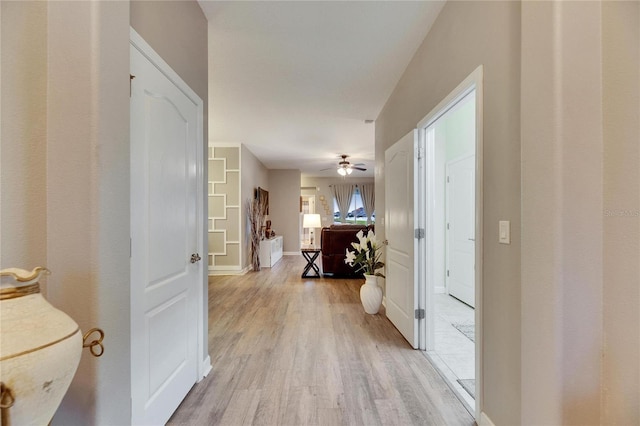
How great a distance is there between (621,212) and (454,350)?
2.01 metres

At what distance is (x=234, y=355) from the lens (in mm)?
2459

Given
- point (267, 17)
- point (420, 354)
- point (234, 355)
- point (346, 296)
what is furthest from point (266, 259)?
point (267, 17)

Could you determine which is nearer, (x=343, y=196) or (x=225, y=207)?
(x=225, y=207)

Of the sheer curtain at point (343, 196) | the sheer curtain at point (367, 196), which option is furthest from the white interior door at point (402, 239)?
the sheer curtain at point (367, 196)

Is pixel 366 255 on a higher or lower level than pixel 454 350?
higher

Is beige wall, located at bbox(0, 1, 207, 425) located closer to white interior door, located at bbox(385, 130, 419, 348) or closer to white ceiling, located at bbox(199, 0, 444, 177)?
white ceiling, located at bbox(199, 0, 444, 177)

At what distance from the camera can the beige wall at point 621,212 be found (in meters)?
1.04

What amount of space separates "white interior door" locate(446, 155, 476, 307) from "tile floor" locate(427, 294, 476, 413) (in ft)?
1.15

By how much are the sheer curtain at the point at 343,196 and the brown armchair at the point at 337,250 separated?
16.0 ft

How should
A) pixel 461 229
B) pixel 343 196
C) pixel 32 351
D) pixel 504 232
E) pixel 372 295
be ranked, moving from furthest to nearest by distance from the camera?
pixel 343 196
pixel 461 229
pixel 372 295
pixel 504 232
pixel 32 351

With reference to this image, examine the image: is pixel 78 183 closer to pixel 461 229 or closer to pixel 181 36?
pixel 181 36

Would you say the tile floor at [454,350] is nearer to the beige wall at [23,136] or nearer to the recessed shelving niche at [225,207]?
the beige wall at [23,136]

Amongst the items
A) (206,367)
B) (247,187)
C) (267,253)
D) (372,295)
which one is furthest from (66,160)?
(267,253)

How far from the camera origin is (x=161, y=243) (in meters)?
1.54
